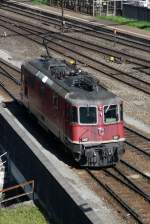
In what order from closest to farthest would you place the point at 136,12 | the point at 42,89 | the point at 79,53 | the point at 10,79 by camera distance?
the point at 42,89 < the point at 10,79 < the point at 79,53 < the point at 136,12

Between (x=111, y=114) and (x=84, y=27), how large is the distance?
3744 centimetres

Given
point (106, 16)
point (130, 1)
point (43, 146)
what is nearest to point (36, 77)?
point (43, 146)

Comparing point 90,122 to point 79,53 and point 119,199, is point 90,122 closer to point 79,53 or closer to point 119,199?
point 119,199

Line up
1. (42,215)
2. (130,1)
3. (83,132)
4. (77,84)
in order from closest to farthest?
(42,215) < (83,132) < (77,84) < (130,1)

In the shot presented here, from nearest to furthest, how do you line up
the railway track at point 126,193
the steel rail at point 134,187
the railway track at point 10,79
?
the railway track at point 126,193 → the steel rail at point 134,187 → the railway track at point 10,79

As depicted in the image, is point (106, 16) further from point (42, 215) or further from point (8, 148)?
point (42, 215)

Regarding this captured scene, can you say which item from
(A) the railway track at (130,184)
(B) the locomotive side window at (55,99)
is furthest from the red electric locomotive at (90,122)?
(A) the railway track at (130,184)

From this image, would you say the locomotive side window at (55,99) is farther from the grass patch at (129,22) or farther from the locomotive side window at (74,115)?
the grass patch at (129,22)

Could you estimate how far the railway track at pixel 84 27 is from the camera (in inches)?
1921

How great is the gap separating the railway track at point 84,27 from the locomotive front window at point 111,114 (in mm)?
24782

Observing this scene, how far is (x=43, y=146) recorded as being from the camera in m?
23.5

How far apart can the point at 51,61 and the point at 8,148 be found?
12.1ft

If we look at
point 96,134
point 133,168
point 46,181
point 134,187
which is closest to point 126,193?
point 134,187

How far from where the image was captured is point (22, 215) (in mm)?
19109
